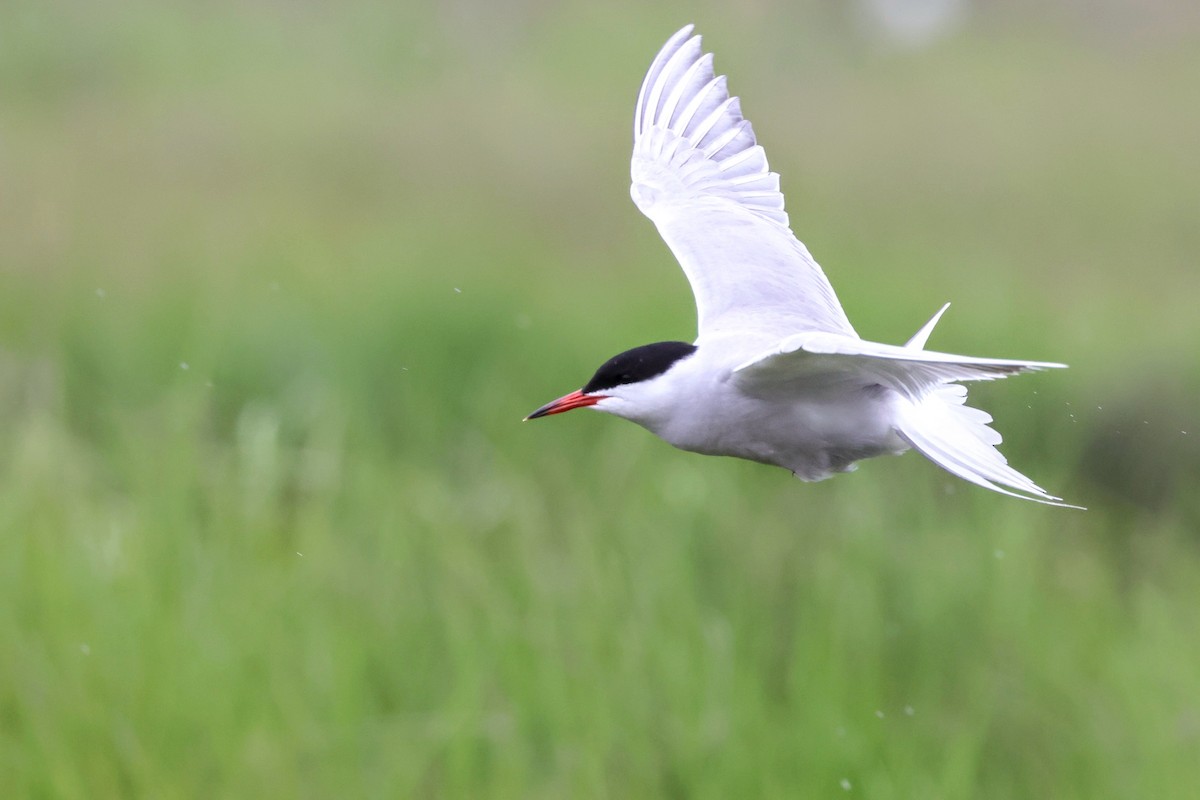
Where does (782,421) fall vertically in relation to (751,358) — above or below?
below

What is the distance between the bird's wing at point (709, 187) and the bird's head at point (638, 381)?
0.33m

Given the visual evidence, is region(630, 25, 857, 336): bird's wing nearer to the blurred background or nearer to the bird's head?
the bird's head

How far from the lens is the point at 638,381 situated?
2.07 m

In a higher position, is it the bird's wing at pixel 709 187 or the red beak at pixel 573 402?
the bird's wing at pixel 709 187

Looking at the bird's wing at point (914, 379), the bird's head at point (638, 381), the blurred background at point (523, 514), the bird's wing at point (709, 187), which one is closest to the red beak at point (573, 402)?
the bird's head at point (638, 381)

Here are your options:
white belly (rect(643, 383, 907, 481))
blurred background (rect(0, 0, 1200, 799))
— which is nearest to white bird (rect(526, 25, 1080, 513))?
white belly (rect(643, 383, 907, 481))

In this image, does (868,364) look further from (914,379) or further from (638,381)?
(638,381)

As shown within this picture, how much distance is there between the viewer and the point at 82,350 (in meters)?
4.70

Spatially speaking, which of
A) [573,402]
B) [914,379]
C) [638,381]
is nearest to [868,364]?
[914,379]

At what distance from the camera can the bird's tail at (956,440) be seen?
5.71 ft

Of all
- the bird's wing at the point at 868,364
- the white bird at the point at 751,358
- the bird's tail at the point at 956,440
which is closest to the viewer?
the bird's wing at the point at 868,364

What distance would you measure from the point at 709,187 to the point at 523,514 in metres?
1.05

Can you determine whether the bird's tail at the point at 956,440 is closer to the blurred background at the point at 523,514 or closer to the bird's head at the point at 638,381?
the bird's head at the point at 638,381

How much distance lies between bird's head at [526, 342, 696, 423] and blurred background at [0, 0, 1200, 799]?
92cm
